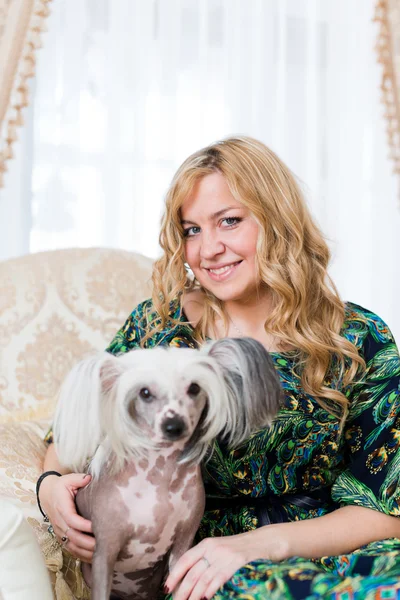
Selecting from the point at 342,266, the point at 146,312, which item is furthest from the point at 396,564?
the point at 342,266

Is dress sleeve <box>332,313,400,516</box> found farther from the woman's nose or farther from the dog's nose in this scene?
the dog's nose

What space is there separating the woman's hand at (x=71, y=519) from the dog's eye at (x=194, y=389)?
0.26 m

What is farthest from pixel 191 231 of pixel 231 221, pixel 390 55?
pixel 390 55

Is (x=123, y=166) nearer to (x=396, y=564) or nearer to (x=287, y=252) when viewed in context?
(x=287, y=252)

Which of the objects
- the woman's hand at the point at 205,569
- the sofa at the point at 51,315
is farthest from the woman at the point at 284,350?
the sofa at the point at 51,315

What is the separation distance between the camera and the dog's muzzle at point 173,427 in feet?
2.98

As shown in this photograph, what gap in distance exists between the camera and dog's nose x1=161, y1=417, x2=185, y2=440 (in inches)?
35.8

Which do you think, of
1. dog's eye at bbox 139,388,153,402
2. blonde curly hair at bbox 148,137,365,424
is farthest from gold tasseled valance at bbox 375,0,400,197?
dog's eye at bbox 139,388,153,402

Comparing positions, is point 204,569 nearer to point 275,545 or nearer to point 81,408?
point 275,545

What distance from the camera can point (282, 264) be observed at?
1419 mm

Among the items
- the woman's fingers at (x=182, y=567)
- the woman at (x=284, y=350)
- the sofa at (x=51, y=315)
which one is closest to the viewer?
the woman's fingers at (x=182, y=567)

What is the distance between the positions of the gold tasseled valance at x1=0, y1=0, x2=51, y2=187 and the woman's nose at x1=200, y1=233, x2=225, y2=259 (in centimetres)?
136

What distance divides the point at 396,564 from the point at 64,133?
234cm

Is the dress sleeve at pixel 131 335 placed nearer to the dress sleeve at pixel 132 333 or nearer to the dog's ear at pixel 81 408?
the dress sleeve at pixel 132 333
